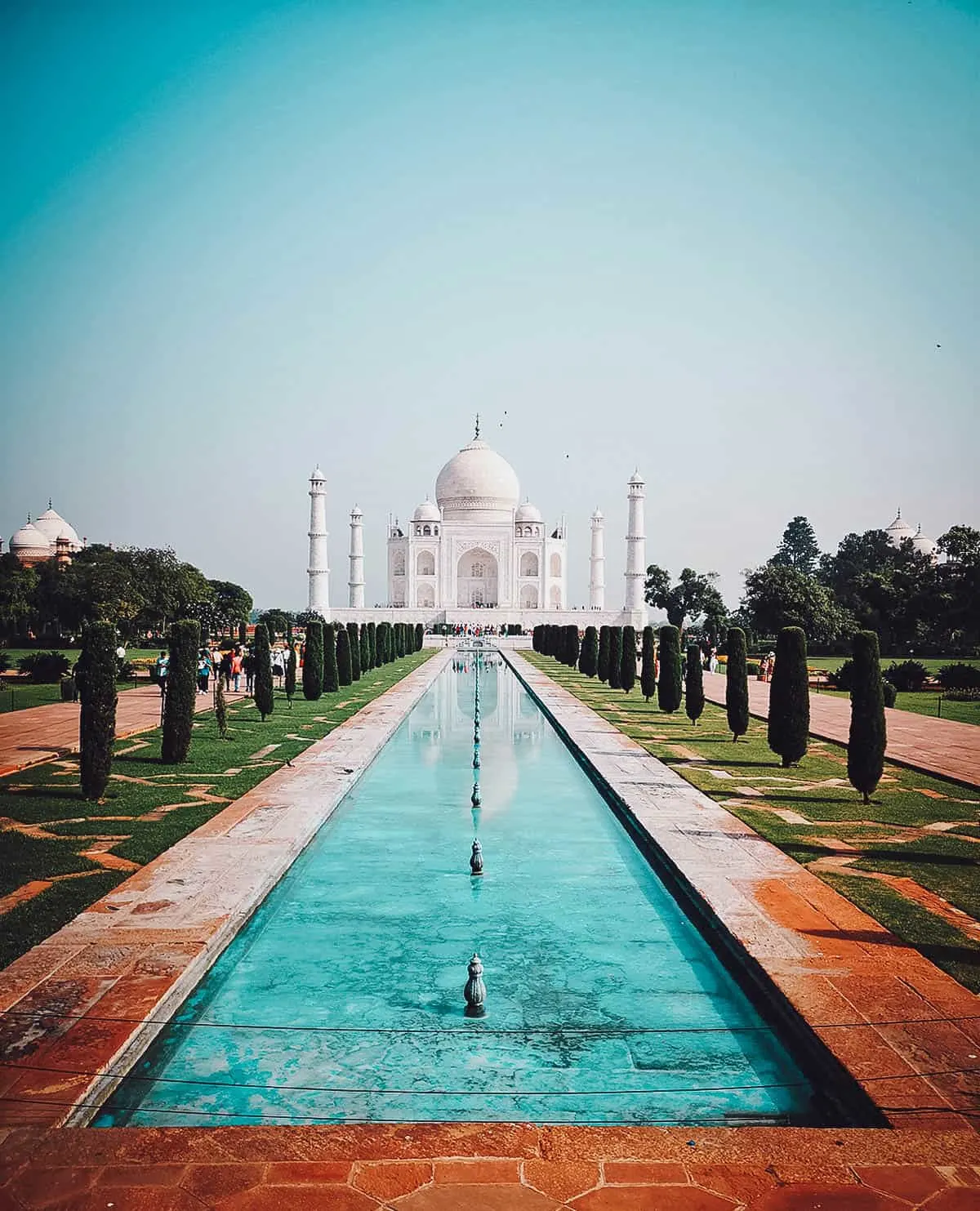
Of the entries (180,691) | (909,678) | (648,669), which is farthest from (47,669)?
(909,678)

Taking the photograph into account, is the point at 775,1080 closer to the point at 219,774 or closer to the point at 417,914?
the point at 417,914

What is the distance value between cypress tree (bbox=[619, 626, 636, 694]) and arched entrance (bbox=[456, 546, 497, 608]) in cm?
3515

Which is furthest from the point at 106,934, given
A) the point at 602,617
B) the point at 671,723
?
the point at 602,617

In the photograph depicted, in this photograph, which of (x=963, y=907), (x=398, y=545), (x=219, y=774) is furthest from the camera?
(x=398, y=545)

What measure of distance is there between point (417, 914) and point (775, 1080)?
2.21 meters

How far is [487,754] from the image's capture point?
10.9 m

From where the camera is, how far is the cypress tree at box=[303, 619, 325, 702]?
15.4 m

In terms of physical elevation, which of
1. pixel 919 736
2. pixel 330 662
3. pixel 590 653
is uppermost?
pixel 590 653

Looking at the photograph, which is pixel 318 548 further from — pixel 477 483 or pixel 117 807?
pixel 117 807

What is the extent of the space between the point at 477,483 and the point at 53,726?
4258 centimetres

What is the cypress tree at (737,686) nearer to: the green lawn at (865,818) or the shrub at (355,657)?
the green lawn at (865,818)

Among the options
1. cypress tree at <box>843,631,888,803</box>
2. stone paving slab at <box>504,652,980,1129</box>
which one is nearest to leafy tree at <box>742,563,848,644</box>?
cypress tree at <box>843,631,888,803</box>

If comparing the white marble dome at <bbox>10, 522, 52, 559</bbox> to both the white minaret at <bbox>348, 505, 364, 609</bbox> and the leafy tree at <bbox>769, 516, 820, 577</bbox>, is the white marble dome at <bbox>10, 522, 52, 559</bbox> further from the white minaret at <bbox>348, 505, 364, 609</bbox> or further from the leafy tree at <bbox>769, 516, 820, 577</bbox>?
the leafy tree at <bbox>769, 516, 820, 577</bbox>

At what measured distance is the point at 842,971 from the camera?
13.1ft
